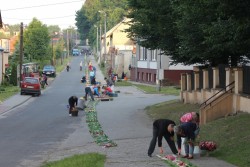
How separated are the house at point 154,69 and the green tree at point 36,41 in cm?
1929

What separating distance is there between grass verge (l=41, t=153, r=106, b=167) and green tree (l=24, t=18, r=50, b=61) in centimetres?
7327

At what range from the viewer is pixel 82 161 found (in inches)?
585

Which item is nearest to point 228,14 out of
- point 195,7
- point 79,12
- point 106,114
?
point 195,7

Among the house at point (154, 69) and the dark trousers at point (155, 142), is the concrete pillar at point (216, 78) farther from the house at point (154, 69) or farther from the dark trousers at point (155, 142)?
the house at point (154, 69)

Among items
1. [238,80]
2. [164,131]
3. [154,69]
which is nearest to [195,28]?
[238,80]

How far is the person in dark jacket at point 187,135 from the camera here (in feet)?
48.3

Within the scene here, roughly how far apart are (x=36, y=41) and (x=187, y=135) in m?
75.4

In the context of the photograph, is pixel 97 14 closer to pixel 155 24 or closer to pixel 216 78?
pixel 155 24

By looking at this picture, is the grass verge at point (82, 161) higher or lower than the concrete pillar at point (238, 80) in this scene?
lower

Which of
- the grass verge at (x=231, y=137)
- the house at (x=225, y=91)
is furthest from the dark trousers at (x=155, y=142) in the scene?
the house at (x=225, y=91)

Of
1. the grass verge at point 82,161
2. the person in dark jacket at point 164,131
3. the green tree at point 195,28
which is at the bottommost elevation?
the grass verge at point 82,161

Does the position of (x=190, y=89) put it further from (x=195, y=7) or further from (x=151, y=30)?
(x=195, y=7)

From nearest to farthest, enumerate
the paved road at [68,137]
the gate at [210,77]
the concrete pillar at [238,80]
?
1. the paved road at [68,137]
2. the concrete pillar at [238,80]
3. the gate at [210,77]

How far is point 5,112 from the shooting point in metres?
34.7
